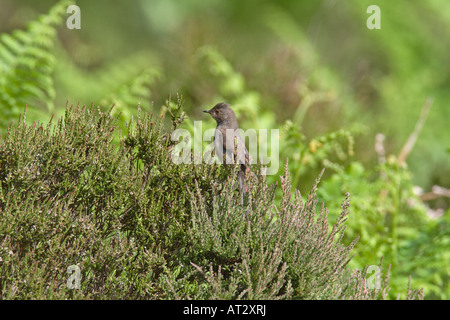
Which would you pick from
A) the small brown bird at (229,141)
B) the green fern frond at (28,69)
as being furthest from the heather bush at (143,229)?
the green fern frond at (28,69)

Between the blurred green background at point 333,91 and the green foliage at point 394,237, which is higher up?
the blurred green background at point 333,91

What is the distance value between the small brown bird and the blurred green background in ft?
1.48

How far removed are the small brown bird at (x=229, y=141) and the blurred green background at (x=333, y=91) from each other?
0.45 meters

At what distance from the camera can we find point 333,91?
29.1 feet

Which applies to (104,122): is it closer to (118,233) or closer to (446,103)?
(118,233)

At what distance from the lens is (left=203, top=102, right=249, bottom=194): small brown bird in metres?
3.78

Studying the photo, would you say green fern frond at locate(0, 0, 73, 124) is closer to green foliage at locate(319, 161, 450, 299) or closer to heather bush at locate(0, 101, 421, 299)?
heather bush at locate(0, 101, 421, 299)

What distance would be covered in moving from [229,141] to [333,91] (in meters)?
5.18

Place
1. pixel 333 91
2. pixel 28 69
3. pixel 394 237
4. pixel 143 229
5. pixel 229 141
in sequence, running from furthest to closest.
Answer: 1. pixel 333 91
2. pixel 28 69
3. pixel 394 237
4. pixel 229 141
5. pixel 143 229

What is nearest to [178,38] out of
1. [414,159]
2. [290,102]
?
[290,102]

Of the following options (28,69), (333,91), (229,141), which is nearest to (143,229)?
(229,141)

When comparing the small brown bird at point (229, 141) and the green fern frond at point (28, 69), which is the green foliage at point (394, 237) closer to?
the small brown bird at point (229, 141)

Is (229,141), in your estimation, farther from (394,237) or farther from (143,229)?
(394,237)

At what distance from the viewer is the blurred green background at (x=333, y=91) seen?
207 inches
